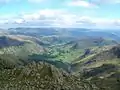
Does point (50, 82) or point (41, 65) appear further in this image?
point (41, 65)

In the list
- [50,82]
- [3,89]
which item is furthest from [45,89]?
[3,89]

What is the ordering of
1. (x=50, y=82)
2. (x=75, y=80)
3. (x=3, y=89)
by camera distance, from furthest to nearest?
(x=75, y=80) → (x=50, y=82) → (x=3, y=89)

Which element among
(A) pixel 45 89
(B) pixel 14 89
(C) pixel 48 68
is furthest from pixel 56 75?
Answer: (B) pixel 14 89

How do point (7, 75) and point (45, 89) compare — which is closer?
point (45, 89)

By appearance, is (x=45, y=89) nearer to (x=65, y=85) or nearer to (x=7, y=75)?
(x=65, y=85)

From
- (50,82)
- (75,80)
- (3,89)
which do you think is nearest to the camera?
(3,89)

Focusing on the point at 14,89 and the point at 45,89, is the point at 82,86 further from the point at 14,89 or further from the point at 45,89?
the point at 14,89

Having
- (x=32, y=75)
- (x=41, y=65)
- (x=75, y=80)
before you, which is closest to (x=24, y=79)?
(x=32, y=75)
